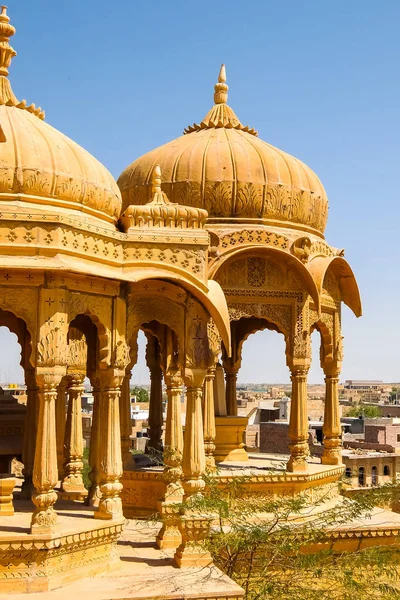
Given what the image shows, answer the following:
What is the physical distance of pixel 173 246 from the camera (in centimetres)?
1038

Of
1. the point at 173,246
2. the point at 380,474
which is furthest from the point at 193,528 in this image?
the point at 380,474

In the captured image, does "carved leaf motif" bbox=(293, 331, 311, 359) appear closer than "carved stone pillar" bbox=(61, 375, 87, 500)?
No

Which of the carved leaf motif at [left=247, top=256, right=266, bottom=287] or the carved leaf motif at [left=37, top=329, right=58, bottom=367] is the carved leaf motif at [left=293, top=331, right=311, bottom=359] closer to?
the carved leaf motif at [left=247, top=256, right=266, bottom=287]

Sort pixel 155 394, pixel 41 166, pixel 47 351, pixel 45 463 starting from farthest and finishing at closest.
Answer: pixel 155 394 < pixel 41 166 < pixel 47 351 < pixel 45 463

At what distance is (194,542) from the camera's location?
10.1 metres

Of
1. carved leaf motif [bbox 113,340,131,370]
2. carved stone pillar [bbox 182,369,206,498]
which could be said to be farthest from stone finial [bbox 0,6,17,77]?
carved stone pillar [bbox 182,369,206,498]

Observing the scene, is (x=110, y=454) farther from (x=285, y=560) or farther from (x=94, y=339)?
(x=94, y=339)

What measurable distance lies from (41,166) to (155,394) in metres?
7.97

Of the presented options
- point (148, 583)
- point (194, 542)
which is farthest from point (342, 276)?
point (148, 583)

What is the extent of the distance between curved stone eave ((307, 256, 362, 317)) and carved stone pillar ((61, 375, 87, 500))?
Result: 13.4 ft

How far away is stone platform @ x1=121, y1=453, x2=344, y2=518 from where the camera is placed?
1316cm

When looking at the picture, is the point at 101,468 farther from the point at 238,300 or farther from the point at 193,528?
the point at 238,300

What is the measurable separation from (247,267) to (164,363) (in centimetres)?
246

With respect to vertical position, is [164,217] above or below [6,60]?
below
